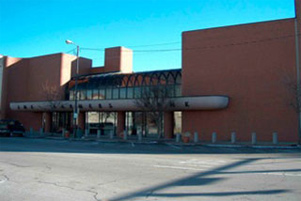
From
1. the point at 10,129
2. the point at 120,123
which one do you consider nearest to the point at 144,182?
the point at 120,123

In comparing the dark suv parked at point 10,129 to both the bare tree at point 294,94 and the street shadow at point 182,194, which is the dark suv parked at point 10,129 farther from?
the street shadow at point 182,194

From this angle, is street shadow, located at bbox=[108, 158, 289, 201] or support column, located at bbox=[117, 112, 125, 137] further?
support column, located at bbox=[117, 112, 125, 137]

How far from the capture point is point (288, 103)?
24.0 meters

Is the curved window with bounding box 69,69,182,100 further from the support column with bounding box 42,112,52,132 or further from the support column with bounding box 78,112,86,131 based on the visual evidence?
the support column with bounding box 42,112,52,132

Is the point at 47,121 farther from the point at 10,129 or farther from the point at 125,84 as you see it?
the point at 125,84

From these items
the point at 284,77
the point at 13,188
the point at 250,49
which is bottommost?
the point at 13,188

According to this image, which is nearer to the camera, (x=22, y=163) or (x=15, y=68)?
(x=22, y=163)

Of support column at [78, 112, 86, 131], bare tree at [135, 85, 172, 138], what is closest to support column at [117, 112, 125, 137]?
support column at [78, 112, 86, 131]

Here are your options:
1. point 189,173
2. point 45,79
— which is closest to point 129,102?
point 45,79

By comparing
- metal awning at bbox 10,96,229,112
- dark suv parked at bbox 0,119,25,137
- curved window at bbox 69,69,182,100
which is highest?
curved window at bbox 69,69,182,100

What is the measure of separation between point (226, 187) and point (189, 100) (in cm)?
1908

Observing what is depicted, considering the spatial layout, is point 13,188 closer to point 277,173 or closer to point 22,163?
point 22,163

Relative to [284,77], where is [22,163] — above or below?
below

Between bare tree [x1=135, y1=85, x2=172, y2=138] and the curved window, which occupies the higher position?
the curved window
